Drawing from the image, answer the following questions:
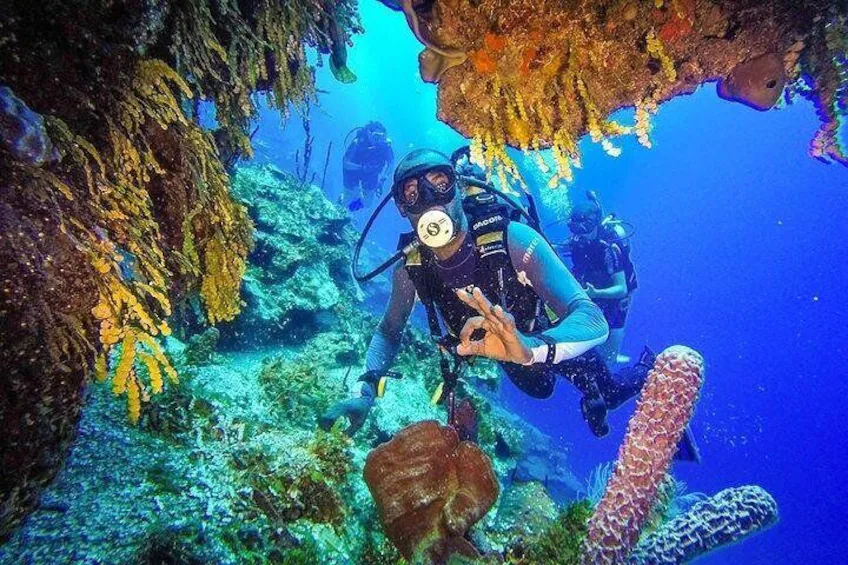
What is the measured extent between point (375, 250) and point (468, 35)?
27.4 m

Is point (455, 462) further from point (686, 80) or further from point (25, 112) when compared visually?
point (686, 80)

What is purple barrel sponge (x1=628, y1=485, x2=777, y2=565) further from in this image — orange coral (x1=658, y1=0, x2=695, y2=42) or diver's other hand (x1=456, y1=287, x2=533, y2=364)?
orange coral (x1=658, y1=0, x2=695, y2=42)

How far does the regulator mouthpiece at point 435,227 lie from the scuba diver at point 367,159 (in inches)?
523

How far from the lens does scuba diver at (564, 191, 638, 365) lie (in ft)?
31.2

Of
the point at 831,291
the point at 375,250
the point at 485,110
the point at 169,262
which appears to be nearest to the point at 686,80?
the point at 485,110

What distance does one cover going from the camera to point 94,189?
1.96 m

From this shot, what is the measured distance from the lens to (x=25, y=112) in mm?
1534

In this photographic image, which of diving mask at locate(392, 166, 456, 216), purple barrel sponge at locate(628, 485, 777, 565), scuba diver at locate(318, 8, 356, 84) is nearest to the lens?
scuba diver at locate(318, 8, 356, 84)

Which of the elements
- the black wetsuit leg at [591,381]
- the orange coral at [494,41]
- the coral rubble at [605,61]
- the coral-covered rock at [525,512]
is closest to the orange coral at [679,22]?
the coral rubble at [605,61]

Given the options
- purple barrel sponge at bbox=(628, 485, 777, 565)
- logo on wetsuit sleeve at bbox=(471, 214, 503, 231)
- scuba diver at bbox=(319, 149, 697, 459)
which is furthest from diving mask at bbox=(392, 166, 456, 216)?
purple barrel sponge at bbox=(628, 485, 777, 565)

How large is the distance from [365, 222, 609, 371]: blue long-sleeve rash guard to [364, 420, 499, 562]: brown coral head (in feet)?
2.77

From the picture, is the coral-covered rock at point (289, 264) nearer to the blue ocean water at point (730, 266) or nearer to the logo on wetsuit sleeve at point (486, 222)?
the logo on wetsuit sleeve at point (486, 222)

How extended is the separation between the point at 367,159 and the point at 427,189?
Answer: 1451 cm

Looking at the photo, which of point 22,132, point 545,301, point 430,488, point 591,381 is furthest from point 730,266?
point 22,132
